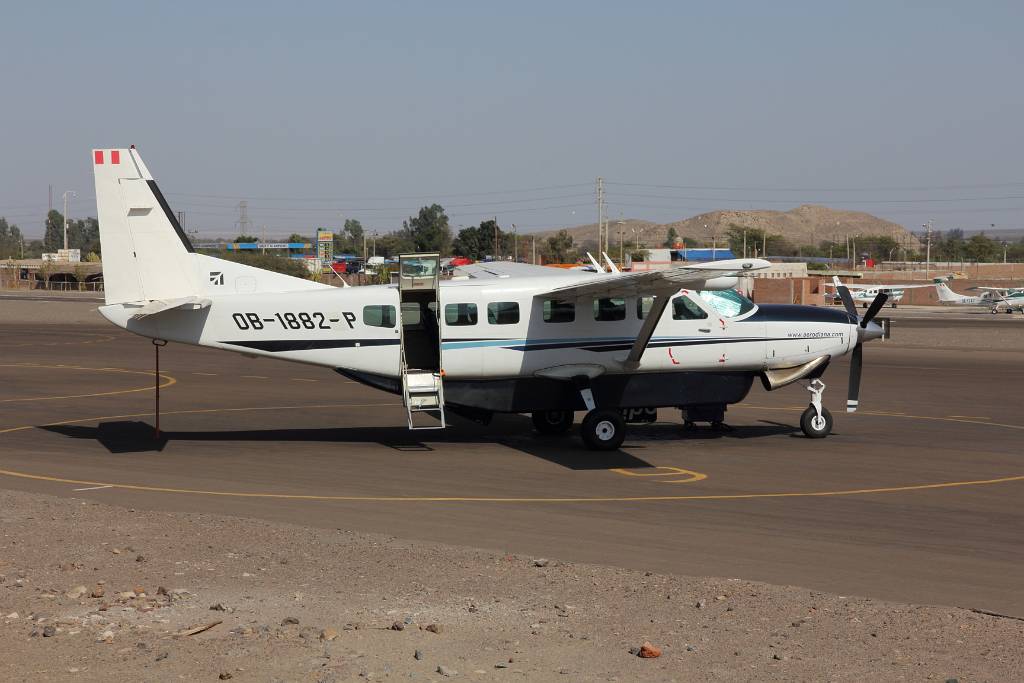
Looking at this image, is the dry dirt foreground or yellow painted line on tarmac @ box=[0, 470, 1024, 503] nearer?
the dry dirt foreground

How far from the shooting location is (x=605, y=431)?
809 inches

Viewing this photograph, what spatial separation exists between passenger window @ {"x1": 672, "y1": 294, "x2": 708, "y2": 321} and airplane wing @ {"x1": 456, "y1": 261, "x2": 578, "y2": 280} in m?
2.48

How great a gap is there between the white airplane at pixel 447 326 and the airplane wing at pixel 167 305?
38mm

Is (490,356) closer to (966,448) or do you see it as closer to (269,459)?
(269,459)

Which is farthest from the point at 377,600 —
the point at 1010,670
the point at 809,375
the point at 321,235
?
the point at 321,235

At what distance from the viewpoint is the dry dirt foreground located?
8.51 m

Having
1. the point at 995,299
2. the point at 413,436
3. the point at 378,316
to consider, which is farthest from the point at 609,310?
the point at 995,299

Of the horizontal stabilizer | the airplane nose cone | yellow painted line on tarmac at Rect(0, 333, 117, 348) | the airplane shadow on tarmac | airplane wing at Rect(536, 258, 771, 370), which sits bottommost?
the airplane shadow on tarmac

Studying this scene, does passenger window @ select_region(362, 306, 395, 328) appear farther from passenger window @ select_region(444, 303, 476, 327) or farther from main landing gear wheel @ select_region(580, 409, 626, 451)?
main landing gear wheel @ select_region(580, 409, 626, 451)

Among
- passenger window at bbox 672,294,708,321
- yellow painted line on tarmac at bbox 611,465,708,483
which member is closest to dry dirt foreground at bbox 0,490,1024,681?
yellow painted line on tarmac at bbox 611,465,708,483

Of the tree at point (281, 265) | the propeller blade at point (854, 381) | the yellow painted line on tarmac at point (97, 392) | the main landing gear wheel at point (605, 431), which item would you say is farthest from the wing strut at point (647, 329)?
the tree at point (281, 265)

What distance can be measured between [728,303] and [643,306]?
6.43ft

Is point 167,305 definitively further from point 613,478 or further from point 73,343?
point 73,343

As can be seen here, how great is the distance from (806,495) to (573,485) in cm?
365
